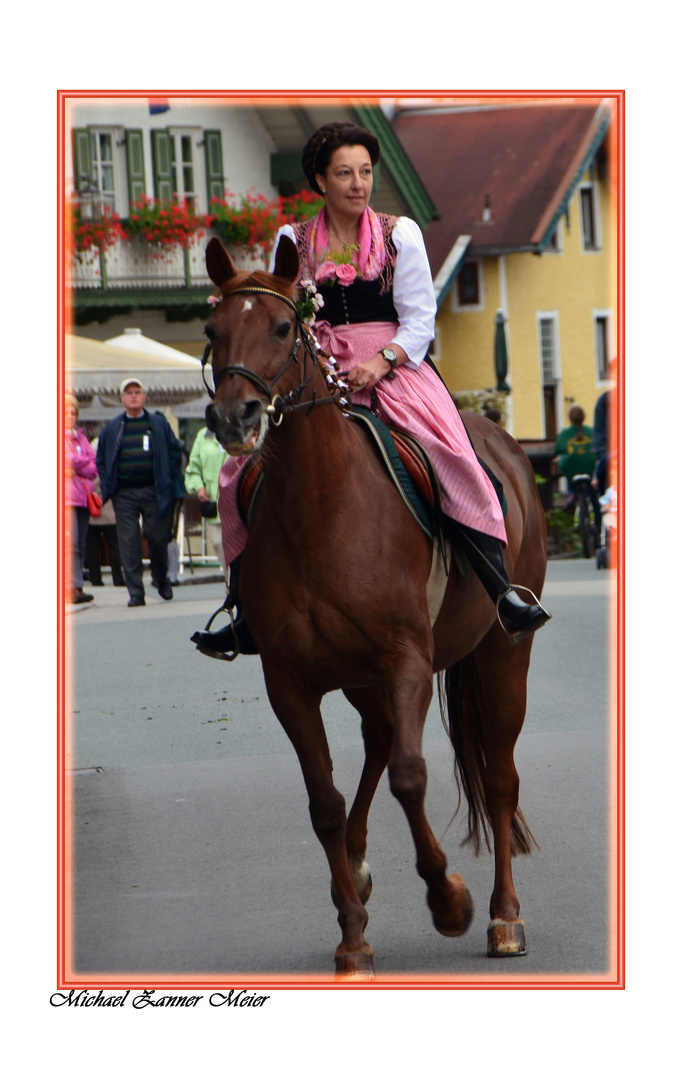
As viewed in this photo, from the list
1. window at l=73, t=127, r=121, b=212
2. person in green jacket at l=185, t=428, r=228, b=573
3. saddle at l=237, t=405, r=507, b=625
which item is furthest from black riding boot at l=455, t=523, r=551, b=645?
window at l=73, t=127, r=121, b=212

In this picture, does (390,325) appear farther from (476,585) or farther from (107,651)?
(107,651)

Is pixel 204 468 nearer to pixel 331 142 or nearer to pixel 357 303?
pixel 357 303

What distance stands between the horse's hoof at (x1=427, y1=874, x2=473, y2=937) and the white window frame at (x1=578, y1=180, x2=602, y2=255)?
129 ft

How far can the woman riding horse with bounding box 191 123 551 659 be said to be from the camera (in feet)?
17.8

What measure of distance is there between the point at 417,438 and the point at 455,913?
1679 millimetres

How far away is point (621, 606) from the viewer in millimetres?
5234

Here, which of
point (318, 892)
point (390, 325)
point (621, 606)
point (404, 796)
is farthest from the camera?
point (318, 892)

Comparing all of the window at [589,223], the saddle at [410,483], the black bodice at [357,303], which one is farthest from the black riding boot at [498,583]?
the window at [589,223]

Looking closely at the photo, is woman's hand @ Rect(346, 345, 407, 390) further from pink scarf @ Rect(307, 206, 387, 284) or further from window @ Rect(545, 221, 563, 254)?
window @ Rect(545, 221, 563, 254)

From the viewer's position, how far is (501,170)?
1623 inches

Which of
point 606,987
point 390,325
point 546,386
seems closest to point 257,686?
point 390,325

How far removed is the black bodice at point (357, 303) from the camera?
219 inches

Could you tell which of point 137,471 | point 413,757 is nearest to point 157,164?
point 137,471

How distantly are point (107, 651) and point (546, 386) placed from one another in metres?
33.2
